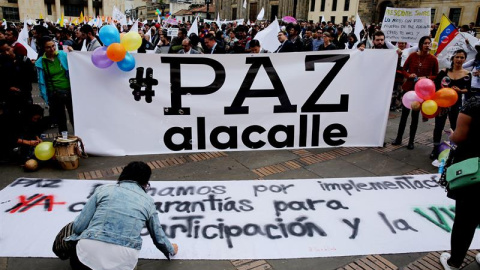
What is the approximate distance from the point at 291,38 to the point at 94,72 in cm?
454

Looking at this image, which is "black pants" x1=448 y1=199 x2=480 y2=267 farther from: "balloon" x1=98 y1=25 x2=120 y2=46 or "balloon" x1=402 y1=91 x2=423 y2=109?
"balloon" x1=98 y1=25 x2=120 y2=46

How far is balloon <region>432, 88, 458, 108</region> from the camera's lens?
16.0 feet

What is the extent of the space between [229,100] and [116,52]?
1789 millimetres

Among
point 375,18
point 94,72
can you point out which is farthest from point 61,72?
point 375,18

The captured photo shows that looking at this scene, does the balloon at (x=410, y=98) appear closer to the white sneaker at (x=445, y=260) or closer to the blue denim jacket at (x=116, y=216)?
the white sneaker at (x=445, y=260)

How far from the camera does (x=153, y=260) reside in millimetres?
3139

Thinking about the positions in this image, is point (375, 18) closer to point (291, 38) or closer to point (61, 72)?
point (291, 38)

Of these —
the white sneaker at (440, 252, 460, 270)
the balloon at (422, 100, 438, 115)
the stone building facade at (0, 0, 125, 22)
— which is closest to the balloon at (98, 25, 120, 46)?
the balloon at (422, 100, 438, 115)

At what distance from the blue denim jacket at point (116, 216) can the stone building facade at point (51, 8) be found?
59.4 meters

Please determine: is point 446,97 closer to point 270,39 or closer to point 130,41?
point 130,41

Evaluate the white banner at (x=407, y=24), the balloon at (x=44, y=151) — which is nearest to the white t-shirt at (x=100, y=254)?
the balloon at (x=44, y=151)

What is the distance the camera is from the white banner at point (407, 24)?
858 cm

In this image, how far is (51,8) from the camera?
61656mm

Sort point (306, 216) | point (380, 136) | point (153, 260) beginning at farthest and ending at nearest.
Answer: point (380, 136), point (306, 216), point (153, 260)
